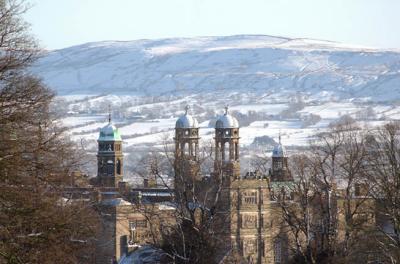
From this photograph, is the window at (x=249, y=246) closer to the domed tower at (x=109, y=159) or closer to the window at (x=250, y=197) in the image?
the window at (x=250, y=197)

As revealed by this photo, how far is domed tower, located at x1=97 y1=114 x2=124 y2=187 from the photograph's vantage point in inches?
3846

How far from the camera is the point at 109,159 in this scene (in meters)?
99.8

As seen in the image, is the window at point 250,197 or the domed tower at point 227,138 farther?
the domed tower at point 227,138

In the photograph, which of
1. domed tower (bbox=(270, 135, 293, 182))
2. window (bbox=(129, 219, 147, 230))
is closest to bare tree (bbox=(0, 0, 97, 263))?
window (bbox=(129, 219, 147, 230))

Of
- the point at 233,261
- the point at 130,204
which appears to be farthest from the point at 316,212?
the point at 130,204

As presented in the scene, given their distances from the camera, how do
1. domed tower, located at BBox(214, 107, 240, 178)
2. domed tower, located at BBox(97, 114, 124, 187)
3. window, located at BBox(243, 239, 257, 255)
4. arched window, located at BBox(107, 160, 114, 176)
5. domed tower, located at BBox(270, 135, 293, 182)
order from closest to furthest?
window, located at BBox(243, 239, 257, 255)
domed tower, located at BBox(214, 107, 240, 178)
domed tower, located at BBox(270, 135, 293, 182)
domed tower, located at BBox(97, 114, 124, 187)
arched window, located at BBox(107, 160, 114, 176)

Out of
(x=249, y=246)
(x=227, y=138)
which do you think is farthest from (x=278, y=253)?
(x=227, y=138)

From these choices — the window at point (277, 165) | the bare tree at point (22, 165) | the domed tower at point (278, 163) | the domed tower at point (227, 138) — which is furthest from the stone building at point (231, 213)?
the bare tree at point (22, 165)

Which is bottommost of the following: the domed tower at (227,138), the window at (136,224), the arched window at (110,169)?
the window at (136,224)

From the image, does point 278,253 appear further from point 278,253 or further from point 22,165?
point 22,165

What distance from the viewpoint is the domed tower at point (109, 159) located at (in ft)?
320

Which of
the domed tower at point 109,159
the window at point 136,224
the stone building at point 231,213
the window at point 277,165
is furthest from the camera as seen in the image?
the window at point 277,165

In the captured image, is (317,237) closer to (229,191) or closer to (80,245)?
(80,245)

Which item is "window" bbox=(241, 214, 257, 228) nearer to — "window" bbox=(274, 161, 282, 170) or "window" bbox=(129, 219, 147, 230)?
"window" bbox=(129, 219, 147, 230)
